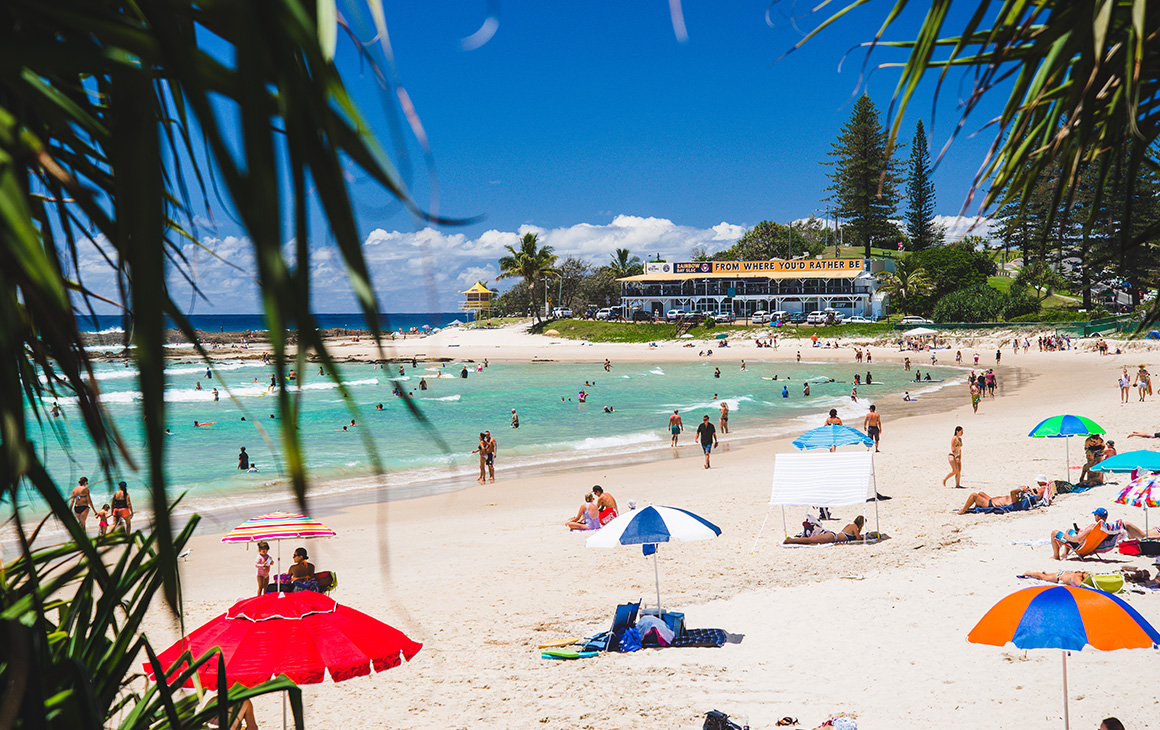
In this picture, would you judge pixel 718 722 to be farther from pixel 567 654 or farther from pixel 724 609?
pixel 724 609

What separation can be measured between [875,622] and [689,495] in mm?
9200

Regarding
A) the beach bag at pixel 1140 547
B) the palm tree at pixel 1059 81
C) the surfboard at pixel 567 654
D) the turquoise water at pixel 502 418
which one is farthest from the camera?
the turquoise water at pixel 502 418

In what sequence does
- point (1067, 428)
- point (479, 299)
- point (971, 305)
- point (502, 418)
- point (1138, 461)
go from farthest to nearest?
point (479, 299) → point (971, 305) → point (502, 418) → point (1067, 428) → point (1138, 461)

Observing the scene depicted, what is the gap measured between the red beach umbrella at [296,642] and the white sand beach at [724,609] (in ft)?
0.92

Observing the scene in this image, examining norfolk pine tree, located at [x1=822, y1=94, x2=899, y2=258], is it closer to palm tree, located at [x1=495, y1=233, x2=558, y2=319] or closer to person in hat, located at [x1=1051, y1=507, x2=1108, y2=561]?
palm tree, located at [x1=495, y1=233, x2=558, y2=319]

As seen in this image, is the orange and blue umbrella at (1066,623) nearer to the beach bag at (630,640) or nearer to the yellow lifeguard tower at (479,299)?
the beach bag at (630,640)

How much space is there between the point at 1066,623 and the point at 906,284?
2916 inches

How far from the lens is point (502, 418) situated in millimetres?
36344

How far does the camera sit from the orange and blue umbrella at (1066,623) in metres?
5.42

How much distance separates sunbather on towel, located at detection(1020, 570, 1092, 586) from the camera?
824 centimetres

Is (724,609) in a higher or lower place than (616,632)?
lower

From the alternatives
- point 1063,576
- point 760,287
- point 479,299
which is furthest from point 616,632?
point 479,299

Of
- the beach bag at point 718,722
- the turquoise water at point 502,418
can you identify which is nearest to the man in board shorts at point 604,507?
the turquoise water at point 502,418

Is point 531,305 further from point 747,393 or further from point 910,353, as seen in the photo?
point 747,393
